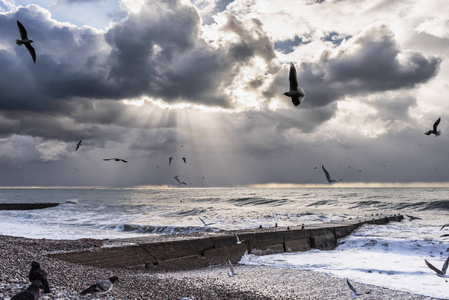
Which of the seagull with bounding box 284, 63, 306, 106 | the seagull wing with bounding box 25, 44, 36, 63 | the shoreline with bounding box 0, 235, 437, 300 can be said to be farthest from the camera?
the seagull wing with bounding box 25, 44, 36, 63

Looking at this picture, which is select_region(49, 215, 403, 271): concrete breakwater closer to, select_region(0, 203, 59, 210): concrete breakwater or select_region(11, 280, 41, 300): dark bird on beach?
select_region(11, 280, 41, 300): dark bird on beach

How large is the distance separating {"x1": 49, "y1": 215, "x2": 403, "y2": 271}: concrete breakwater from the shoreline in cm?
35

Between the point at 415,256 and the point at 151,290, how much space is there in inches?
364

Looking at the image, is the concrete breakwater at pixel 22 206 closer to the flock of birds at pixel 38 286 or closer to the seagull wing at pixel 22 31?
the seagull wing at pixel 22 31

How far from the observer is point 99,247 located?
8492 millimetres

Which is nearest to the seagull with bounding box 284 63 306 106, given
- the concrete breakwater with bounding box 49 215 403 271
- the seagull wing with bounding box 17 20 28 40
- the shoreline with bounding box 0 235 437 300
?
the shoreline with bounding box 0 235 437 300

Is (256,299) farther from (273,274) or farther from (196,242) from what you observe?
(196,242)

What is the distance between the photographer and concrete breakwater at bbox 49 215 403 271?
8.34 metres

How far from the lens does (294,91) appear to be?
5.00 metres

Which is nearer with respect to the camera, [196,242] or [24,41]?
[24,41]

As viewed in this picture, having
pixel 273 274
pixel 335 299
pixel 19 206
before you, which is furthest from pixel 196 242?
pixel 19 206

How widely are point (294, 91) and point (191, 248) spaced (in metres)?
6.34

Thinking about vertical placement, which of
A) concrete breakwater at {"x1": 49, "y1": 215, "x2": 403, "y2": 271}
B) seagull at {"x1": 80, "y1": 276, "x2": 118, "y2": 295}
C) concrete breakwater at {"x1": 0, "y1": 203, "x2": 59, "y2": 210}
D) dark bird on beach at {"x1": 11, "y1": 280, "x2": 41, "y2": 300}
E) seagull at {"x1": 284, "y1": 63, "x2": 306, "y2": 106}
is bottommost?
concrete breakwater at {"x1": 0, "y1": 203, "x2": 59, "y2": 210}

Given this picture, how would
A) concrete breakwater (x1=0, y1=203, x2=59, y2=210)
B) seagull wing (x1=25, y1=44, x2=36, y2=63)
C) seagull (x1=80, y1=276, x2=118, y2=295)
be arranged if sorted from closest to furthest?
seagull (x1=80, y1=276, x2=118, y2=295)
seagull wing (x1=25, y1=44, x2=36, y2=63)
concrete breakwater (x1=0, y1=203, x2=59, y2=210)
